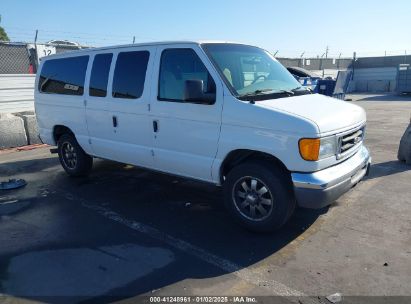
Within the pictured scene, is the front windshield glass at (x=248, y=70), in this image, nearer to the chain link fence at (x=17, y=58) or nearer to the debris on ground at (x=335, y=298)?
the debris on ground at (x=335, y=298)

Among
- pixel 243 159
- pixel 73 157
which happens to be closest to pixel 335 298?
pixel 243 159

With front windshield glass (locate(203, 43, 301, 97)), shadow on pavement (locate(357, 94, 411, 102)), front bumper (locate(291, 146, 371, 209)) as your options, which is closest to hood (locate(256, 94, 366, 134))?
front windshield glass (locate(203, 43, 301, 97))

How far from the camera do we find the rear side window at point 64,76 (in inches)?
249

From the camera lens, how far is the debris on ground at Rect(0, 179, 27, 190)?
6.57 metres

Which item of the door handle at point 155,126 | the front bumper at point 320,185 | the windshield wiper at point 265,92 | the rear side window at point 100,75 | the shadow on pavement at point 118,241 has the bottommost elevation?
the shadow on pavement at point 118,241

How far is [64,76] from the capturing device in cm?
667

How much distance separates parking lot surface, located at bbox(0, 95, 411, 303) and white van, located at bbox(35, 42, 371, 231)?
533 millimetres

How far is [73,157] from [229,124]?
3.68 m

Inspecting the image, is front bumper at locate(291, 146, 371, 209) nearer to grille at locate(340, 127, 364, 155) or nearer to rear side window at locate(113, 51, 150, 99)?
grille at locate(340, 127, 364, 155)

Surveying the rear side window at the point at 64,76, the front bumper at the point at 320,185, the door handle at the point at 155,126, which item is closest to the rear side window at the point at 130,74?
the door handle at the point at 155,126

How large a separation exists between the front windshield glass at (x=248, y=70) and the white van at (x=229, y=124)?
2 cm

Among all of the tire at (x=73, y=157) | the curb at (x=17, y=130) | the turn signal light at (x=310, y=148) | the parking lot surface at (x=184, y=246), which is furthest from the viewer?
the curb at (x=17, y=130)

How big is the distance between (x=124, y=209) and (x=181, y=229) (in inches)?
43.6

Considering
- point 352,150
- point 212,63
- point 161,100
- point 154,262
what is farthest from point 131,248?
point 352,150
